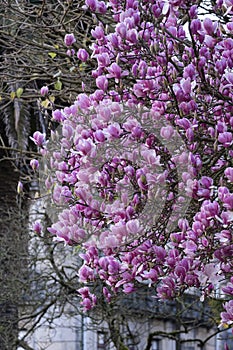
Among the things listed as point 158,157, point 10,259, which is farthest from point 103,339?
point 158,157

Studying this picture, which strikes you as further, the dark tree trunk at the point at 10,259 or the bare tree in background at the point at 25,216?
the dark tree trunk at the point at 10,259

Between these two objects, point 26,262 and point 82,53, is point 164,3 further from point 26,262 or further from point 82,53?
point 26,262

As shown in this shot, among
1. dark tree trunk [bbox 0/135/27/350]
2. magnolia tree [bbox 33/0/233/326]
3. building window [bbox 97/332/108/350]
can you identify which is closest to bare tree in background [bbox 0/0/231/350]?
dark tree trunk [bbox 0/135/27/350]

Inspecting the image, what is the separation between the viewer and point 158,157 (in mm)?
3477

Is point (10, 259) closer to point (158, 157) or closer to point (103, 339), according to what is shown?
point (103, 339)

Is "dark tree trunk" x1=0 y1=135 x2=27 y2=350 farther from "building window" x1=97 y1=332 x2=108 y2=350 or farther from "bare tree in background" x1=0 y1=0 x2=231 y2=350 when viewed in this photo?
"building window" x1=97 y1=332 x2=108 y2=350

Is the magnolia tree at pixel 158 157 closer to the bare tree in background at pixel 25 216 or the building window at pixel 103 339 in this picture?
the bare tree in background at pixel 25 216

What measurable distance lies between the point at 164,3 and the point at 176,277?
121cm

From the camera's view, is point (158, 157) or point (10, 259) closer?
point (158, 157)

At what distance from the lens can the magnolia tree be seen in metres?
3.47

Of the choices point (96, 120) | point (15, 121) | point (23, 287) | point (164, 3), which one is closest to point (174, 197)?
point (96, 120)

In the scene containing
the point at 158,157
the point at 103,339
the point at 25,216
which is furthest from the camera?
the point at 103,339

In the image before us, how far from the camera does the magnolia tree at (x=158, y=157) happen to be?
3.47m

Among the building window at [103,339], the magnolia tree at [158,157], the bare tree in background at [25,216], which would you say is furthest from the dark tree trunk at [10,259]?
the magnolia tree at [158,157]
